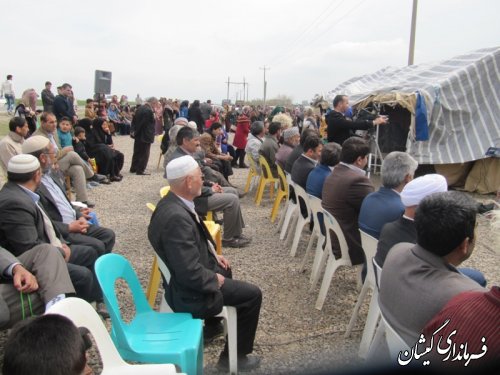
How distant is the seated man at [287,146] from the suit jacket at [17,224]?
412cm

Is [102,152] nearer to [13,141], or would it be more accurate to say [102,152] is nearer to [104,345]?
[13,141]

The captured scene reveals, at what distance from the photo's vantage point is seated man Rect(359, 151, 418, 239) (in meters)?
3.10

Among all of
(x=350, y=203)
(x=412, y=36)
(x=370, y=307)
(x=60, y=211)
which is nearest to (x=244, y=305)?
(x=370, y=307)

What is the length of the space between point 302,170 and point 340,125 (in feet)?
5.50

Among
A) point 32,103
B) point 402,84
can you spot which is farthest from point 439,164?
point 32,103

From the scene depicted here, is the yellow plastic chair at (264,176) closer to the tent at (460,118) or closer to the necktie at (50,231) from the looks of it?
the tent at (460,118)

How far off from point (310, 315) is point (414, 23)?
15288mm

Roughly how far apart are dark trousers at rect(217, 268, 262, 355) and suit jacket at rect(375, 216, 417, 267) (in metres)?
0.83

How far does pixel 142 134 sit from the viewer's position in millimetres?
10172

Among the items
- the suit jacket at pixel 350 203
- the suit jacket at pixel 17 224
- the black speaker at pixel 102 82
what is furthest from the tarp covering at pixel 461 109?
the black speaker at pixel 102 82

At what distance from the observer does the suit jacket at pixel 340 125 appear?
648 cm

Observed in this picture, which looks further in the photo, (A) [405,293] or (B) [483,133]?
(B) [483,133]

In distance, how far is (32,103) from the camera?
995cm

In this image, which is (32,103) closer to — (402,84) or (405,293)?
(402,84)
